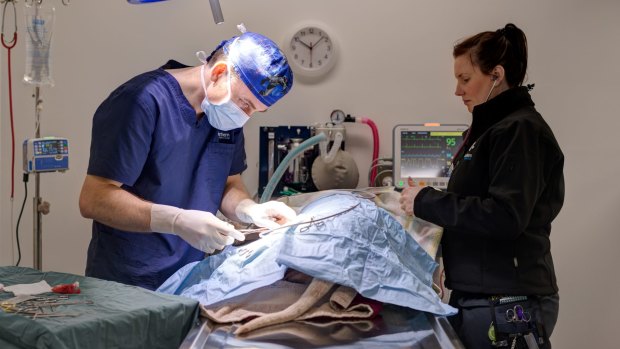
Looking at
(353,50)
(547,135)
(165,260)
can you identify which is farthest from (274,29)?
(547,135)

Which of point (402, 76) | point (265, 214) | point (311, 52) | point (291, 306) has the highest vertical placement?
point (311, 52)

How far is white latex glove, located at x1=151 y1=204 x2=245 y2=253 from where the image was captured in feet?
5.96

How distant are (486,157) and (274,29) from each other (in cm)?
192

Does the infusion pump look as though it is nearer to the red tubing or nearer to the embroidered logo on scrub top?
the embroidered logo on scrub top

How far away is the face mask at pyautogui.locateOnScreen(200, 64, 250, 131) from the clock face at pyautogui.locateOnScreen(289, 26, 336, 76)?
133 centimetres

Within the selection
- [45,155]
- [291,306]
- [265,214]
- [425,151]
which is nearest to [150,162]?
[265,214]

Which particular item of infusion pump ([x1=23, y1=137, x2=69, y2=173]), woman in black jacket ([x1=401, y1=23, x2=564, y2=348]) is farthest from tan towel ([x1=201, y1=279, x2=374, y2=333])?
infusion pump ([x1=23, y1=137, x2=69, y2=173])

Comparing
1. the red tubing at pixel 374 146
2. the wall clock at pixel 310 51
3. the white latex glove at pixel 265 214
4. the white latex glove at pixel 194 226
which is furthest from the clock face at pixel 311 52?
the white latex glove at pixel 194 226

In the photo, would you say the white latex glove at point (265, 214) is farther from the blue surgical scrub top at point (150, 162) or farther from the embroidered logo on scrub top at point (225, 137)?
the embroidered logo on scrub top at point (225, 137)

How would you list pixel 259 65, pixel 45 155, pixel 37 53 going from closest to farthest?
1. pixel 259 65
2. pixel 45 155
3. pixel 37 53

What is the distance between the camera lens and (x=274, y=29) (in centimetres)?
344

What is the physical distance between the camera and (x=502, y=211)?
5.56ft

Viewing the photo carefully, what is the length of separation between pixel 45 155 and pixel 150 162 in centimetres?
101

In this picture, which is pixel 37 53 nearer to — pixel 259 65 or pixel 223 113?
pixel 223 113
